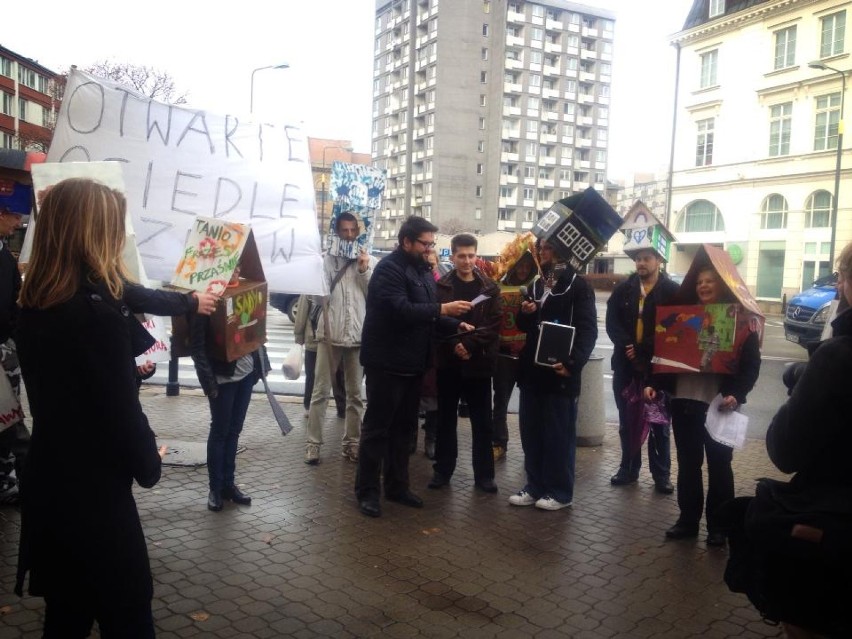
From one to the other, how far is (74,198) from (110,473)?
886 millimetres

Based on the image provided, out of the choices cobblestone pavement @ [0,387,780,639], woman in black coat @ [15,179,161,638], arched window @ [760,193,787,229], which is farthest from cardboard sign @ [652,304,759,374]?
arched window @ [760,193,787,229]

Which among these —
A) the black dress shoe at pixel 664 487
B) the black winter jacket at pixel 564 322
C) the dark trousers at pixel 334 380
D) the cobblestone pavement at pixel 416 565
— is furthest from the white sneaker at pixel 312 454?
the black dress shoe at pixel 664 487

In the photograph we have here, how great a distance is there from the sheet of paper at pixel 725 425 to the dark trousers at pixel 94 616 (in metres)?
3.59

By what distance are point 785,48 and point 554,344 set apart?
38.9 metres

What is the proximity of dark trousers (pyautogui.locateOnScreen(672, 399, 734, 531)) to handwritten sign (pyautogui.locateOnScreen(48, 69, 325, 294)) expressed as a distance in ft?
8.89

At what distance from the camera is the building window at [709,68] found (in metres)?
41.2

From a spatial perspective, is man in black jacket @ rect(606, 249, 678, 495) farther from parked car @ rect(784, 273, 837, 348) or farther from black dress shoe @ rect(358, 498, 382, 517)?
parked car @ rect(784, 273, 837, 348)

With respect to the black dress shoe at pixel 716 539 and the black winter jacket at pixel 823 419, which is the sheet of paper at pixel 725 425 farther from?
the black winter jacket at pixel 823 419

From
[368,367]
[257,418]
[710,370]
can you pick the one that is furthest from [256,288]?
[257,418]

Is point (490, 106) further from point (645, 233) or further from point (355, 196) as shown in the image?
point (645, 233)

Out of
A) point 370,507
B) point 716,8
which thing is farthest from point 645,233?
point 716,8

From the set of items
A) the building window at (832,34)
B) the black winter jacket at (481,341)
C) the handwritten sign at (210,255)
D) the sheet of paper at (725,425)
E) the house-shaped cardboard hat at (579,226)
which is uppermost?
the building window at (832,34)

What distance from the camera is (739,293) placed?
187 inches

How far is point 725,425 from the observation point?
4746 millimetres
